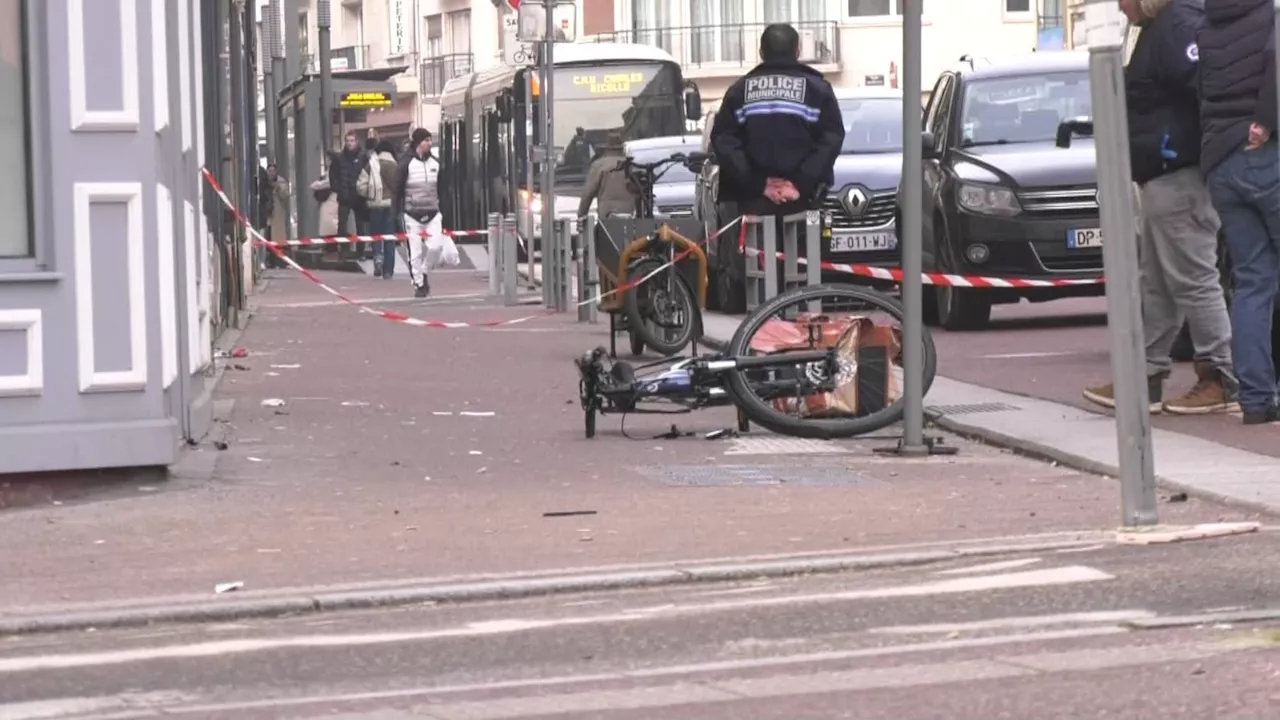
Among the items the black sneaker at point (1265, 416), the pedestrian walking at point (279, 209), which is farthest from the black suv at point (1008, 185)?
the pedestrian walking at point (279, 209)

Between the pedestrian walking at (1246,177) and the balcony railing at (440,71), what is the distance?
68478 mm

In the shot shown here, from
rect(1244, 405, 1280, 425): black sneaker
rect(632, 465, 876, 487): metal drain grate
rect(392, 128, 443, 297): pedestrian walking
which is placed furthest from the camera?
rect(392, 128, 443, 297): pedestrian walking

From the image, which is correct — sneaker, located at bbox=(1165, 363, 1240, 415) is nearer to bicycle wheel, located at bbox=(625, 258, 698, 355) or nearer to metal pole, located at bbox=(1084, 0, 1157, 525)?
metal pole, located at bbox=(1084, 0, 1157, 525)

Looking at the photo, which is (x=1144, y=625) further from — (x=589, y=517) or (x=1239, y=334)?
(x=1239, y=334)

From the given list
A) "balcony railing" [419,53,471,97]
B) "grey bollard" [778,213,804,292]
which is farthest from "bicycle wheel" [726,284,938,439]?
"balcony railing" [419,53,471,97]

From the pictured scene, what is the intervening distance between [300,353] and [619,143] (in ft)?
21.8

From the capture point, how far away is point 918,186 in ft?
37.6

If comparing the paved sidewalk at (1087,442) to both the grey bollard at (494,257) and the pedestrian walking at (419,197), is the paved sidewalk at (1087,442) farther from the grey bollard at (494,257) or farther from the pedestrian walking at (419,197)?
the pedestrian walking at (419,197)

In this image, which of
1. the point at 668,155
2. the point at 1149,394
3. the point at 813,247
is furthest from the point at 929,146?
the point at 668,155

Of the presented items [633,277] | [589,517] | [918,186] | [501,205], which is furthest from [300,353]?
[501,205]

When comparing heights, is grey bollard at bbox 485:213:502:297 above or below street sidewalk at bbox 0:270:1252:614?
above

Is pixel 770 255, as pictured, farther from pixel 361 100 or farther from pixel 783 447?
pixel 361 100

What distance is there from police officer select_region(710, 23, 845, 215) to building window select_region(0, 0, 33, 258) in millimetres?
4641

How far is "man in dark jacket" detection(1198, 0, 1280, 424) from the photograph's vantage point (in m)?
11.6
